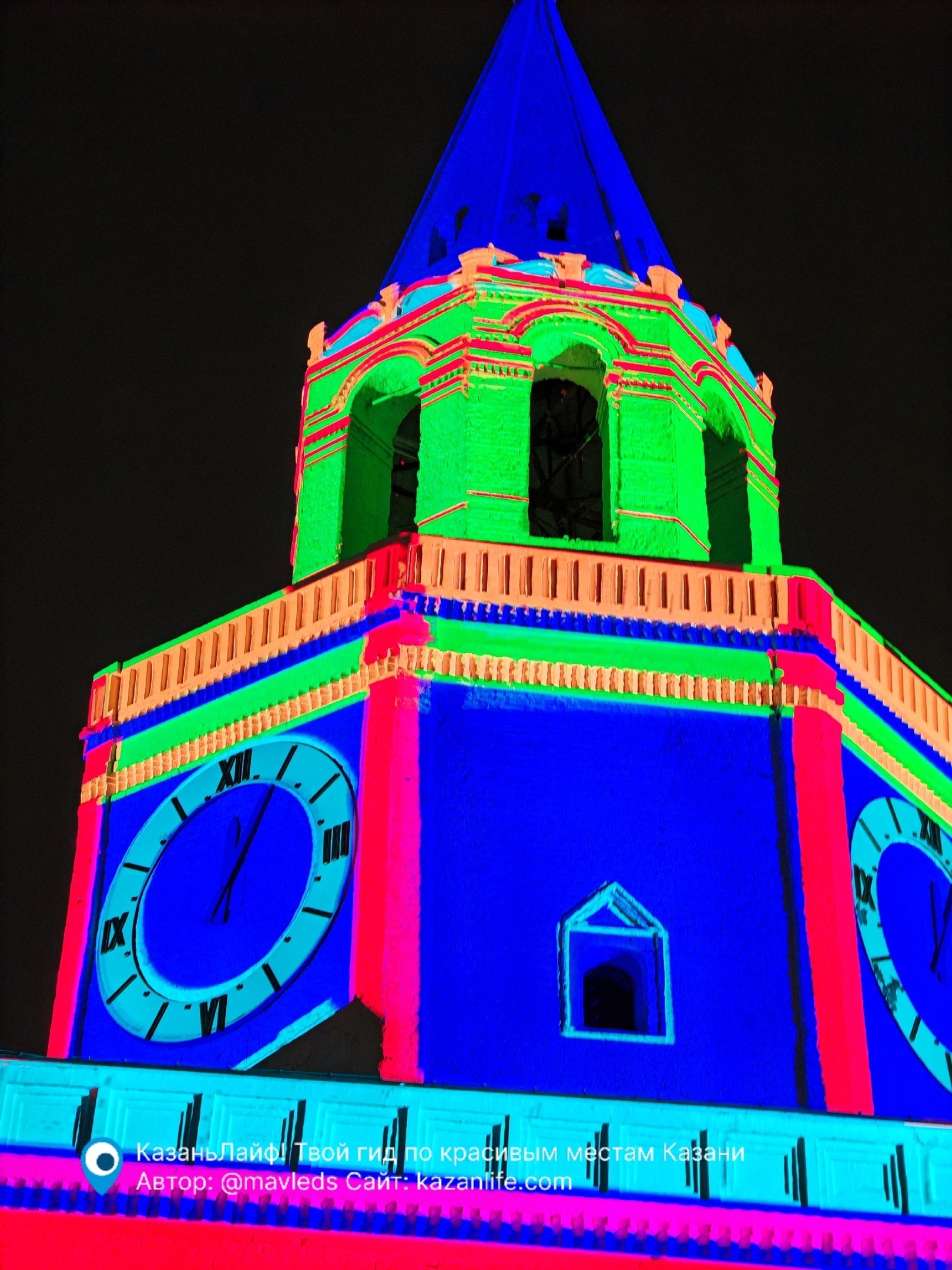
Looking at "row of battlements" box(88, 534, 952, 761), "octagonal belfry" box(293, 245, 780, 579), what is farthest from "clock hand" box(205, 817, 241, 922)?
"octagonal belfry" box(293, 245, 780, 579)

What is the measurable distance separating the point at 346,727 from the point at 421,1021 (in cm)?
318

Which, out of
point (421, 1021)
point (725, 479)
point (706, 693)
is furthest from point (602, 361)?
point (421, 1021)

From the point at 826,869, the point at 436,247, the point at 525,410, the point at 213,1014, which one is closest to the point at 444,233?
the point at 436,247

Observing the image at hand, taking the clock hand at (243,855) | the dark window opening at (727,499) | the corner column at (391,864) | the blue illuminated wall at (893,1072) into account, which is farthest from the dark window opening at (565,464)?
the blue illuminated wall at (893,1072)

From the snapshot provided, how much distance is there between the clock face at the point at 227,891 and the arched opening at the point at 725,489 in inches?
211

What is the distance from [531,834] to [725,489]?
5741 millimetres

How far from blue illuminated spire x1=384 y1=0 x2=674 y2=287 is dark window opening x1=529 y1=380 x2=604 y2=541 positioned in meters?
2.04

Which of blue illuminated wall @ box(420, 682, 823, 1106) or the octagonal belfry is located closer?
blue illuminated wall @ box(420, 682, 823, 1106)

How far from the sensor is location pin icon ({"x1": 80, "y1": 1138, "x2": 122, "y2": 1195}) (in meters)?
15.1

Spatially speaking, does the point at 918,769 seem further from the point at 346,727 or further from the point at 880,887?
the point at 346,727

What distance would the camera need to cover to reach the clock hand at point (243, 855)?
19.1 m

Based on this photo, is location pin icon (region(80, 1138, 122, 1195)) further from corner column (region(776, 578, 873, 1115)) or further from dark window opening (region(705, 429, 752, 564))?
dark window opening (region(705, 429, 752, 564))

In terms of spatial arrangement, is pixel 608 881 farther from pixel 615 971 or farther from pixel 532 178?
pixel 532 178

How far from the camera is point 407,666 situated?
63.2ft
